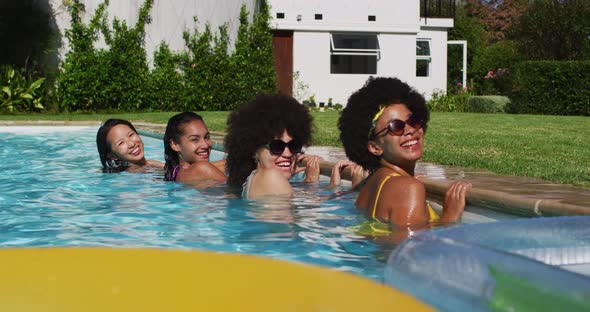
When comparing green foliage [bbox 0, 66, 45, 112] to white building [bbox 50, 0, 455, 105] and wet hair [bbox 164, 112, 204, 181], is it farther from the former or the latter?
wet hair [bbox 164, 112, 204, 181]

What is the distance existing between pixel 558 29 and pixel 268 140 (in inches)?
1021

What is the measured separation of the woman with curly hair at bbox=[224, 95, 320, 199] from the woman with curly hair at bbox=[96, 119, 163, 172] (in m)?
2.43

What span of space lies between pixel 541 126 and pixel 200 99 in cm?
1104

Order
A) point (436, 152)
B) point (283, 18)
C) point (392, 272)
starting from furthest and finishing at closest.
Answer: point (283, 18) < point (436, 152) < point (392, 272)

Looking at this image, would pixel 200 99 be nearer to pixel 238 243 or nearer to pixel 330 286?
pixel 238 243

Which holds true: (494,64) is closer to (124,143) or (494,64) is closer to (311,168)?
(124,143)

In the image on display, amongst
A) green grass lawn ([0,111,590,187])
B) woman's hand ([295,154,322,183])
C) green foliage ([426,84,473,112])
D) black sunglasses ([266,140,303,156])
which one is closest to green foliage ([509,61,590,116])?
green foliage ([426,84,473,112])

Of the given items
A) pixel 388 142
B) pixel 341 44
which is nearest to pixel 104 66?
pixel 341 44

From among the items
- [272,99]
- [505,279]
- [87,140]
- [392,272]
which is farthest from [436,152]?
[87,140]

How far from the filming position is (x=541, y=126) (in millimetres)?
13812

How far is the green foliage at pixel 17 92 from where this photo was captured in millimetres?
19172

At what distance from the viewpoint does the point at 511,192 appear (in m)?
5.04

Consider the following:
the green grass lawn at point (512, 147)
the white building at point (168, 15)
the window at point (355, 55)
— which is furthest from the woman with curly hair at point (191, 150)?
the window at point (355, 55)

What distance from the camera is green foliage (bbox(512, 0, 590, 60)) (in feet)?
94.4
